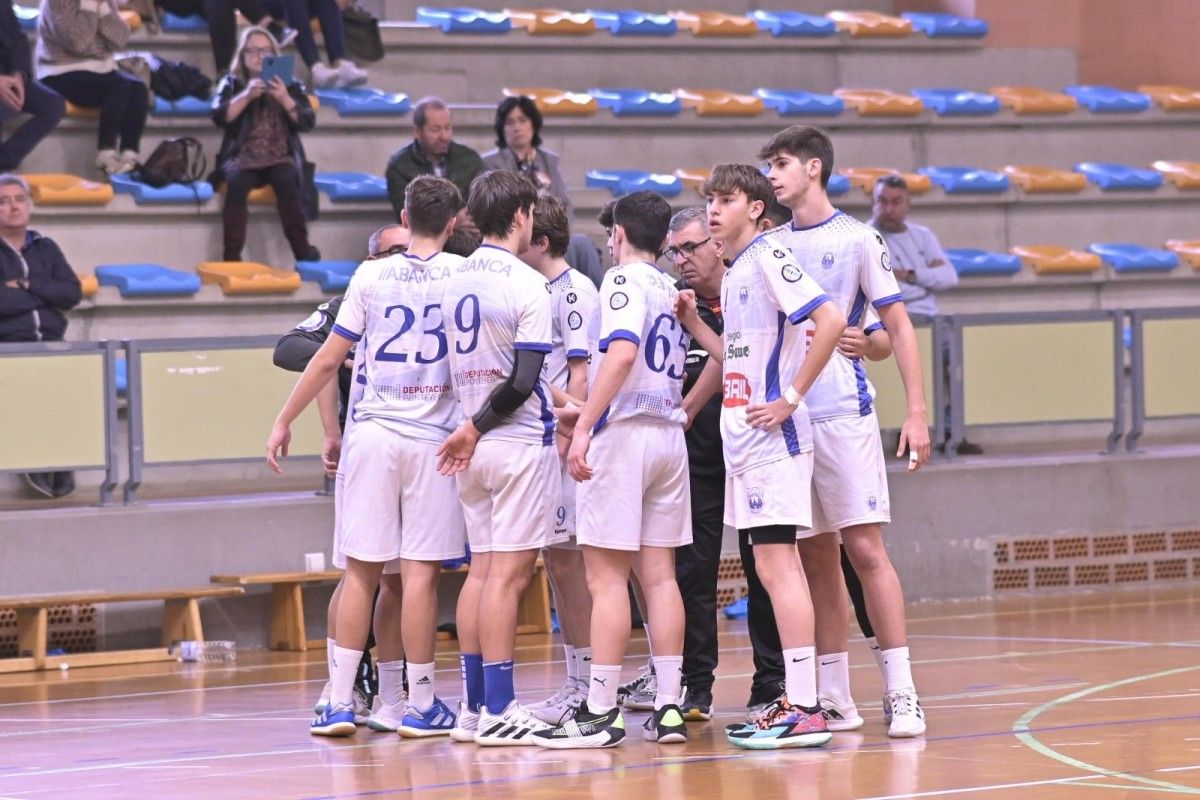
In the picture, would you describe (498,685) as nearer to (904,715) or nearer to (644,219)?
(904,715)

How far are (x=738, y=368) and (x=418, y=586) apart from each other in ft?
4.45

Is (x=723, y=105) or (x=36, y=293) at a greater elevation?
(x=723, y=105)

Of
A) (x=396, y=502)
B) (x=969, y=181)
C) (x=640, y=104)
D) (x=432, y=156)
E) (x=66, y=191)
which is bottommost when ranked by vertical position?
(x=396, y=502)

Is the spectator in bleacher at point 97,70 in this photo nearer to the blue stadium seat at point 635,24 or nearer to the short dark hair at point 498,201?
the blue stadium seat at point 635,24

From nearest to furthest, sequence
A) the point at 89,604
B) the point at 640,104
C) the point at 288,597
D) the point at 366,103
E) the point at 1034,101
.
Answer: the point at 89,604 → the point at 288,597 → the point at 366,103 → the point at 640,104 → the point at 1034,101

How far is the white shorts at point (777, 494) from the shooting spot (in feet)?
20.9

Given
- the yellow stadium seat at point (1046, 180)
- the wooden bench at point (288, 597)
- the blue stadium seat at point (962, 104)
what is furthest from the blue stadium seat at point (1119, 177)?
the wooden bench at point (288, 597)

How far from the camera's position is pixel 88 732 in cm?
733

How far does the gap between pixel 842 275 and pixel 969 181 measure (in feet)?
28.6

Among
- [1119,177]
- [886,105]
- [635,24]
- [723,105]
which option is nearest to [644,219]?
[723,105]

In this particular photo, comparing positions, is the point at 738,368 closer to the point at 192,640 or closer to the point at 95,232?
the point at 192,640

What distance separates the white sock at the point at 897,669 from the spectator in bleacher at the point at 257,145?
6827mm

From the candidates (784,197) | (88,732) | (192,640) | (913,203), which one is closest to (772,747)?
(784,197)

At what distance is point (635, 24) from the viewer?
634 inches
